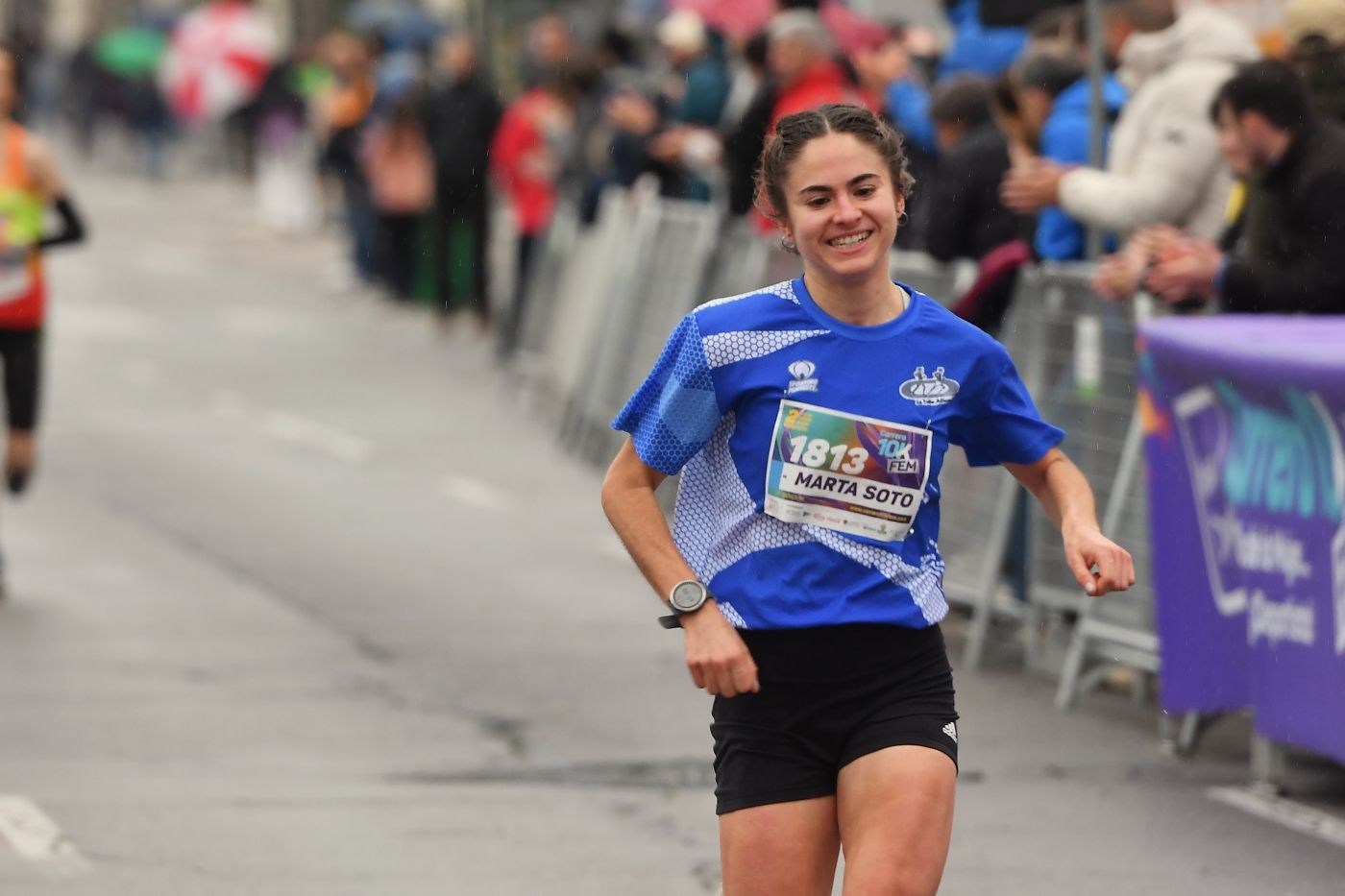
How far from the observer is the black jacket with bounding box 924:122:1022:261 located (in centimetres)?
1102

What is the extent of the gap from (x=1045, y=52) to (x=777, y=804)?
6887mm

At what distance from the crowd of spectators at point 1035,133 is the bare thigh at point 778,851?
4.28 meters

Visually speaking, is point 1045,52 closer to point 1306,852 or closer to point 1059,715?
point 1059,715

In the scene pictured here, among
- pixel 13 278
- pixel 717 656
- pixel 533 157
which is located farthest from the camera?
pixel 533 157

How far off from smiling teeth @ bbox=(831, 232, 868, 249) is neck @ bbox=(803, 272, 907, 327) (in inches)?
2.9

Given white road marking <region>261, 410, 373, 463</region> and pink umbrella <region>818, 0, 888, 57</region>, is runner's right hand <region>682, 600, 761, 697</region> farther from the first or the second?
white road marking <region>261, 410, 373, 463</region>

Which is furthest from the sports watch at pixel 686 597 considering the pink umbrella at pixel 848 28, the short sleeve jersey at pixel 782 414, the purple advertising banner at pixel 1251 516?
the pink umbrella at pixel 848 28

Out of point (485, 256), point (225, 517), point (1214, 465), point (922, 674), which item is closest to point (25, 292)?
point (225, 517)

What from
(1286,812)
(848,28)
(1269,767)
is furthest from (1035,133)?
(848,28)

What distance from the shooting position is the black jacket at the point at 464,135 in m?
22.8

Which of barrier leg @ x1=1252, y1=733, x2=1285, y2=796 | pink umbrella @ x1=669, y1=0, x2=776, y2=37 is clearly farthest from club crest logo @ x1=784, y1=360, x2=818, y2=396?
pink umbrella @ x1=669, y1=0, x2=776, y2=37

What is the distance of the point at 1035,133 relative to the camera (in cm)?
1112

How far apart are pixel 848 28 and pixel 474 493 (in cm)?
363

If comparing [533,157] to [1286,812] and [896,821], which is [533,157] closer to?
[1286,812]
